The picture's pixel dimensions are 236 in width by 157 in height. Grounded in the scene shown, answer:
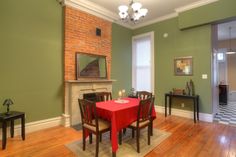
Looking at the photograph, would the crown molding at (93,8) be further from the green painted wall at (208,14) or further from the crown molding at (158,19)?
the green painted wall at (208,14)

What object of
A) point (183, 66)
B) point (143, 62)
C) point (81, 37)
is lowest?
point (183, 66)

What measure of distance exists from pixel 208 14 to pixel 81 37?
11.5 ft

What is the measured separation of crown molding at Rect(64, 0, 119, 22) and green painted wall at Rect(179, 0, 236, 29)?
2.19 metres

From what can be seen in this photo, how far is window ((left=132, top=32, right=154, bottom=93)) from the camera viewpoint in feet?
17.9

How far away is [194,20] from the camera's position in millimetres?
4180

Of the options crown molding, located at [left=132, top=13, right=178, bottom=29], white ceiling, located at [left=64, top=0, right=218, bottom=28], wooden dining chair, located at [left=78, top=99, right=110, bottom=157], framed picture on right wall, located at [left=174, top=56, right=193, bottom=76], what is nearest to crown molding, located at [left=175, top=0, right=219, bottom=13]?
white ceiling, located at [left=64, top=0, right=218, bottom=28]

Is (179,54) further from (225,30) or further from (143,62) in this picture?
(225,30)

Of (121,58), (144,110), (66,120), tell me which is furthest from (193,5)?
(66,120)

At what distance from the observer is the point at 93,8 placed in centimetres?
431

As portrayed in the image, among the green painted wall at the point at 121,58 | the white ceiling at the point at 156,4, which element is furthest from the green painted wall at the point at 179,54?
the green painted wall at the point at 121,58

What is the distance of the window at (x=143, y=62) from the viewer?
214 inches

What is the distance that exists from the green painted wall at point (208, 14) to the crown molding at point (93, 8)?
219 centimetres

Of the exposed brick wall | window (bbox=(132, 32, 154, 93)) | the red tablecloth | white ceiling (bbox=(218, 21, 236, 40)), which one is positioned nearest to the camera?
the red tablecloth

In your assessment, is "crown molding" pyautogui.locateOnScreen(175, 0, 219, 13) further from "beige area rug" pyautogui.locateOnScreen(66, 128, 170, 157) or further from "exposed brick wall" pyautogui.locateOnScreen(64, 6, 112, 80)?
"beige area rug" pyautogui.locateOnScreen(66, 128, 170, 157)
